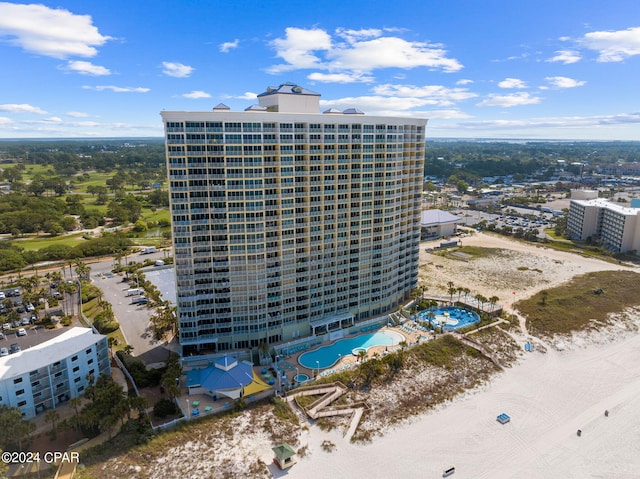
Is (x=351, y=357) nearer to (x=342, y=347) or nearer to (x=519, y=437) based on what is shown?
(x=342, y=347)

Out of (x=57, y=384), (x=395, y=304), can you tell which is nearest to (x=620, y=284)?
(x=395, y=304)

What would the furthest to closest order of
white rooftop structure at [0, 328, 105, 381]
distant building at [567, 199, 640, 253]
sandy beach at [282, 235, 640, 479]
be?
distant building at [567, 199, 640, 253]
white rooftop structure at [0, 328, 105, 381]
sandy beach at [282, 235, 640, 479]

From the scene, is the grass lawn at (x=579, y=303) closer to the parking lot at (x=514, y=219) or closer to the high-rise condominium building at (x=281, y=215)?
the high-rise condominium building at (x=281, y=215)

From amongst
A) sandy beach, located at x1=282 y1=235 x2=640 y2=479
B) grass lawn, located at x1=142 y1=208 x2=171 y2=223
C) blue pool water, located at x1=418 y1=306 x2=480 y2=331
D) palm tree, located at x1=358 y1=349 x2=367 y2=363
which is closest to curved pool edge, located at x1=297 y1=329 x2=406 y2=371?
palm tree, located at x1=358 y1=349 x2=367 y2=363

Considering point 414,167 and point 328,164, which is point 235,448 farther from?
point 414,167

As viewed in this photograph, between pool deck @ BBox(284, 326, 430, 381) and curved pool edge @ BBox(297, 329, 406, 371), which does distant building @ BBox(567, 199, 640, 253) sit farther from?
curved pool edge @ BBox(297, 329, 406, 371)

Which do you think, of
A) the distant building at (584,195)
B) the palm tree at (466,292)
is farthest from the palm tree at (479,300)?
the distant building at (584,195)

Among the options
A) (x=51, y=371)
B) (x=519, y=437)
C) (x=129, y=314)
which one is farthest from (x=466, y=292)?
(x=51, y=371)
